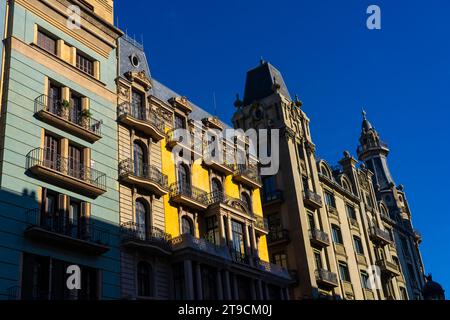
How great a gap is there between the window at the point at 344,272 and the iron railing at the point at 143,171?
21.4 meters

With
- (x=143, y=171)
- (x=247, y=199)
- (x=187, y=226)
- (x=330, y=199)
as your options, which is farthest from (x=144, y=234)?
(x=330, y=199)

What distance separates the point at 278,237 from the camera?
46438 mm

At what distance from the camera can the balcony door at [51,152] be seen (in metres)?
28.1

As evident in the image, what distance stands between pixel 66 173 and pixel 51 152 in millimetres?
1429

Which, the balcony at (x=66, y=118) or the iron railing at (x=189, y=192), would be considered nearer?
the balcony at (x=66, y=118)

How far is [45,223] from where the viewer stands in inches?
1056

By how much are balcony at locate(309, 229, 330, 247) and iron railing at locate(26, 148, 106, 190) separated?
21.5 metres

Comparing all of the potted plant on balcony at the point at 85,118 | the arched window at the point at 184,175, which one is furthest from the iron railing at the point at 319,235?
the potted plant on balcony at the point at 85,118

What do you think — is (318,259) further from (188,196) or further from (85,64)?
(85,64)

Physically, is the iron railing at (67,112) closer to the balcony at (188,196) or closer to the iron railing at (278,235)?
the balcony at (188,196)

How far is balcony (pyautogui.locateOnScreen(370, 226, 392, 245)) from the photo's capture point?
58281mm
